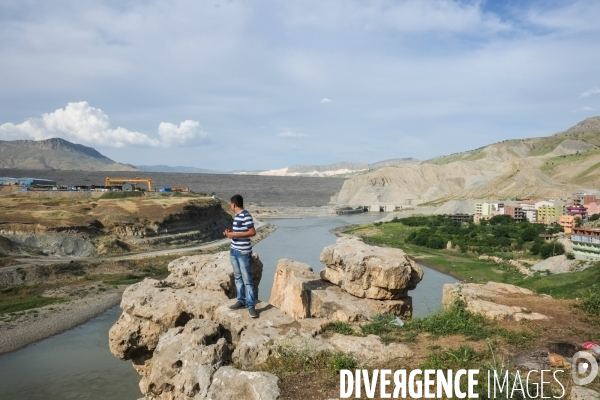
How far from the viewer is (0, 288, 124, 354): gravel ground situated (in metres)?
24.1

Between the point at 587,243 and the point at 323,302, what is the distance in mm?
30853

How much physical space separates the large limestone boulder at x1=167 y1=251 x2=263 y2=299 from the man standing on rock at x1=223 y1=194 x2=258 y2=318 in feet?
5.22

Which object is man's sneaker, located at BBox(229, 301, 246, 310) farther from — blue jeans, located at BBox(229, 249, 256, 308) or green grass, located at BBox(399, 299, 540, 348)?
green grass, located at BBox(399, 299, 540, 348)

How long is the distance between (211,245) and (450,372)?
167 ft

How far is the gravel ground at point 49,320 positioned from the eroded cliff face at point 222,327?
55.0 ft

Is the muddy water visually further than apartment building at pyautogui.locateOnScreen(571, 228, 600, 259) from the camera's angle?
No

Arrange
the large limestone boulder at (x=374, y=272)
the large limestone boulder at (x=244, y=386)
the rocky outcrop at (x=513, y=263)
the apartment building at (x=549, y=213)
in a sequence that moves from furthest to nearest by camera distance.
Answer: the apartment building at (x=549, y=213) → the rocky outcrop at (x=513, y=263) → the large limestone boulder at (x=374, y=272) → the large limestone boulder at (x=244, y=386)

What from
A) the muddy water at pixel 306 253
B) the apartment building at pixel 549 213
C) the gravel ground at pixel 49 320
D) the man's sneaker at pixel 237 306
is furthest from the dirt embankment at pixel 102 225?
the apartment building at pixel 549 213

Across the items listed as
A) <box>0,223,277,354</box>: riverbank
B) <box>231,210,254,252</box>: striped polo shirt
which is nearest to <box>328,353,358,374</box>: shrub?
<box>231,210,254,252</box>: striped polo shirt

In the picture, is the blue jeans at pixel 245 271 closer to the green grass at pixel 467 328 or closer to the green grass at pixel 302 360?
the green grass at pixel 302 360

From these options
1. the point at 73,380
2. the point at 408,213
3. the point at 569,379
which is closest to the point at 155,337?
the point at 569,379

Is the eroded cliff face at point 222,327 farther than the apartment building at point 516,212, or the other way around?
the apartment building at point 516,212

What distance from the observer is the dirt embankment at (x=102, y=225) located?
44.5 metres

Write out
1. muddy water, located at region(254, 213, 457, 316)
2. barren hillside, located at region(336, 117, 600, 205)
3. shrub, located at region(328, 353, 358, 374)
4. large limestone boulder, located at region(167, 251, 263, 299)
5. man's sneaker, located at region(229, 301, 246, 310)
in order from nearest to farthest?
shrub, located at region(328, 353, 358, 374), man's sneaker, located at region(229, 301, 246, 310), large limestone boulder, located at region(167, 251, 263, 299), muddy water, located at region(254, 213, 457, 316), barren hillside, located at region(336, 117, 600, 205)
